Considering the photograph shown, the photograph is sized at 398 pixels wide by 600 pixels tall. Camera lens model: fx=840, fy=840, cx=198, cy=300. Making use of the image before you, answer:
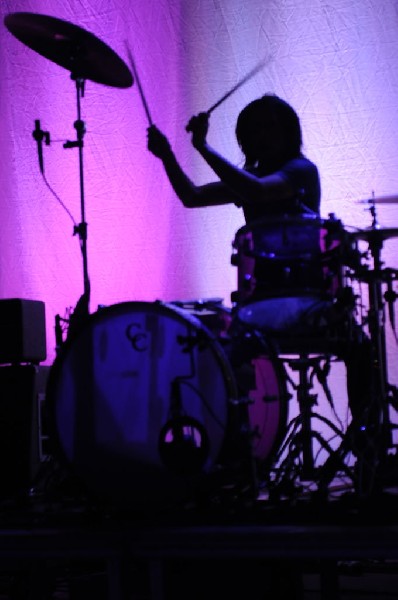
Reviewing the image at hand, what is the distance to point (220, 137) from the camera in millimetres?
4199

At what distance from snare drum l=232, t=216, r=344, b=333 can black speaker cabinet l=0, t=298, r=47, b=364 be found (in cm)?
117

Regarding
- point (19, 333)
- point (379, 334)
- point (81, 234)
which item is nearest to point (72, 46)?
point (81, 234)

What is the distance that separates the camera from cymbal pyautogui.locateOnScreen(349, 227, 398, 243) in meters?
2.53

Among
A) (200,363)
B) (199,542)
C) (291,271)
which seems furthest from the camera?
(291,271)

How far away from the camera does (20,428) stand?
3338 millimetres

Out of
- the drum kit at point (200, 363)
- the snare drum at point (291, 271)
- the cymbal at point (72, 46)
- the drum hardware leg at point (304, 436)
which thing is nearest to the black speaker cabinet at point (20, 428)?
the drum kit at point (200, 363)

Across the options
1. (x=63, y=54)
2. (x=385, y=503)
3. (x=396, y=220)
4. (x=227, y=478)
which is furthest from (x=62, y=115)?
(x=385, y=503)

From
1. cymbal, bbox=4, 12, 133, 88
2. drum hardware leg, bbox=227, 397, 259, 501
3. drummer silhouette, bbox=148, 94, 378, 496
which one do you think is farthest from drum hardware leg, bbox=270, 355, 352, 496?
cymbal, bbox=4, 12, 133, 88

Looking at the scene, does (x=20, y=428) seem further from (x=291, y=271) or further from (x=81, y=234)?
(x=291, y=271)

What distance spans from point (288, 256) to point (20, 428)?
4.47ft

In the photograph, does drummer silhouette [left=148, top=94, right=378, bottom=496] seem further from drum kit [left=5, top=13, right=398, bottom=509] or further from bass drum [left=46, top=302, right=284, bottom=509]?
bass drum [left=46, top=302, right=284, bottom=509]

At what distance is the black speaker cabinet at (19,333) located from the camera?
3492mm

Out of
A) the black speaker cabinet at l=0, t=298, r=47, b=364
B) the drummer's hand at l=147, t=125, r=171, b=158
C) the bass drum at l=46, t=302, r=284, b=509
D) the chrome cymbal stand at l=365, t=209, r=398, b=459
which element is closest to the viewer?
the bass drum at l=46, t=302, r=284, b=509

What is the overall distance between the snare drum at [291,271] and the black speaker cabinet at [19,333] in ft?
3.83
